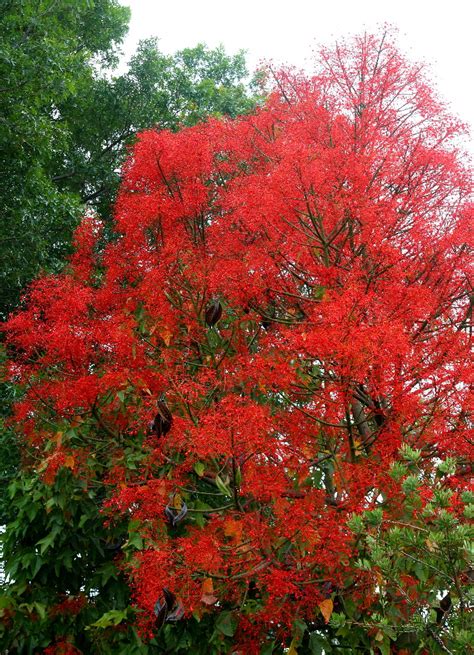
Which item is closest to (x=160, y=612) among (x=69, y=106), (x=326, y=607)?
(x=326, y=607)

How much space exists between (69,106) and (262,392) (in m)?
6.21

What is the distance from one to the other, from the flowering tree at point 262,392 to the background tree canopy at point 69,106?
3.59ft

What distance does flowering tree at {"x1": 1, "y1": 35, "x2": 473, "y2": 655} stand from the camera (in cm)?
481

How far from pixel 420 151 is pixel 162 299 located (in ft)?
8.93

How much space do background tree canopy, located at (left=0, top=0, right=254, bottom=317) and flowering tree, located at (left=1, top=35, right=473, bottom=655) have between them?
3.59 feet

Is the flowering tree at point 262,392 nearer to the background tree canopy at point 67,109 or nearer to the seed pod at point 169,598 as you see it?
the seed pod at point 169,598

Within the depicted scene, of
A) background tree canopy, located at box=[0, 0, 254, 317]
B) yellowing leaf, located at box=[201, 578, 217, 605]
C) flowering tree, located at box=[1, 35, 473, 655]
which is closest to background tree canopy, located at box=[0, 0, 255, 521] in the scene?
background tree canopy, located at box=[0, 0, 254, 317]

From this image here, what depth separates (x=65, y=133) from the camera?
8.52m

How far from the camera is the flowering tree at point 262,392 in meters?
4.81

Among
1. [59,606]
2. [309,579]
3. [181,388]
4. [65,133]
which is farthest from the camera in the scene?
[65,133]

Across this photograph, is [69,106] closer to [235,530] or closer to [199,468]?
[199,468]

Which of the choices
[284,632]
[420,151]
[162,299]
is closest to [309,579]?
[284,632]

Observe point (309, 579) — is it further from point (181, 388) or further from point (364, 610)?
point (181, 388)

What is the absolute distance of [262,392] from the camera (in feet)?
20.1
